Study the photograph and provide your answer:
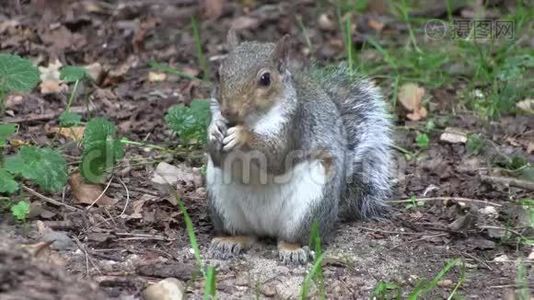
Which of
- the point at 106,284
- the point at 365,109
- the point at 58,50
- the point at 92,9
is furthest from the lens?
the point at 92,9

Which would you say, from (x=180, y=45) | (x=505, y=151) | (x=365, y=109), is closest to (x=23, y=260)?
(x=365, y=109)

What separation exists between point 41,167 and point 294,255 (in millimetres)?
1008

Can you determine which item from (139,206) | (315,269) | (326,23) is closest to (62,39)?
(326,23)

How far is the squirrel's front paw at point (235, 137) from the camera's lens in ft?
11.4

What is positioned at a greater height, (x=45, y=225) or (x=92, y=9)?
(x=92, y=9)

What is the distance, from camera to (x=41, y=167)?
12.4ft

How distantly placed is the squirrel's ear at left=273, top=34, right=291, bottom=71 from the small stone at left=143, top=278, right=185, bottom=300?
0.91m

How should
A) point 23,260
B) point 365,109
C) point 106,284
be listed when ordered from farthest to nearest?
1. point 365,109
2. point 106,284
3. point 23,260

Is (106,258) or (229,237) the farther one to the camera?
(229,237)

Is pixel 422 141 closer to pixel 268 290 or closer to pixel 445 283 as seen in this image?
pixel 445 283

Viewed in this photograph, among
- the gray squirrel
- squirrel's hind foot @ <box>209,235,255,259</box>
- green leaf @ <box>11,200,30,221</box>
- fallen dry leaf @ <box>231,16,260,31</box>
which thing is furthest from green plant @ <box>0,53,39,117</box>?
fallen dry leaf @ <box>231,16,260,31</box>

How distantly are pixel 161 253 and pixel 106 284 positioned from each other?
0.41 meters

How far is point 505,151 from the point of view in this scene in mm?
4934

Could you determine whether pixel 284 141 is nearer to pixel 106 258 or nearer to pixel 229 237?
pixel 229 237
